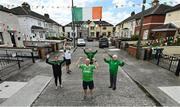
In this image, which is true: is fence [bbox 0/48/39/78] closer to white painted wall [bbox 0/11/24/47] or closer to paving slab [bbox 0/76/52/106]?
paving slab [bbox 0/76/52/106]

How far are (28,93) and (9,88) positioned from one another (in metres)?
1.24

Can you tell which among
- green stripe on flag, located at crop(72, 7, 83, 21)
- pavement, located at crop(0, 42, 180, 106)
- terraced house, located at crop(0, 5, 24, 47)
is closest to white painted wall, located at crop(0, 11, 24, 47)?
terraced house, located at crop(0, 5, 24, 47)

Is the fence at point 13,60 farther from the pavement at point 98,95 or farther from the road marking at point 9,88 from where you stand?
the pavement at point 98,95

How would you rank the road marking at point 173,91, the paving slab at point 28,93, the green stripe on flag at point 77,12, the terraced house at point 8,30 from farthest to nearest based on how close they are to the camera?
the green stripe on flag at point 77,12, the terraced house at point 8,30, the road marking at point 173,91, the paving slab at point 28,93

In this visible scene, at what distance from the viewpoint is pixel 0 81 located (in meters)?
7.36

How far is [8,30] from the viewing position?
16906mm

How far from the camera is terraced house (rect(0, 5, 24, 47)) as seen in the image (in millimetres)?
15866

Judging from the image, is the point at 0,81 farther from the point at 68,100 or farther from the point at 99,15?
the point at 99,15

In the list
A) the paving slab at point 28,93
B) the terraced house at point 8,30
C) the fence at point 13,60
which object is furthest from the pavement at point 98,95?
the terraced house at point 8,30

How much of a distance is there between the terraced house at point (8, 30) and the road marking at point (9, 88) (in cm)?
1062

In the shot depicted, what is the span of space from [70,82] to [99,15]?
554 inches

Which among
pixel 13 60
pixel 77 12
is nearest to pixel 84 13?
pixel 77 12

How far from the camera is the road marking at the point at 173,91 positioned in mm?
5559

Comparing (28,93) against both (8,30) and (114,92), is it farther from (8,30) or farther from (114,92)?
(8,30)
